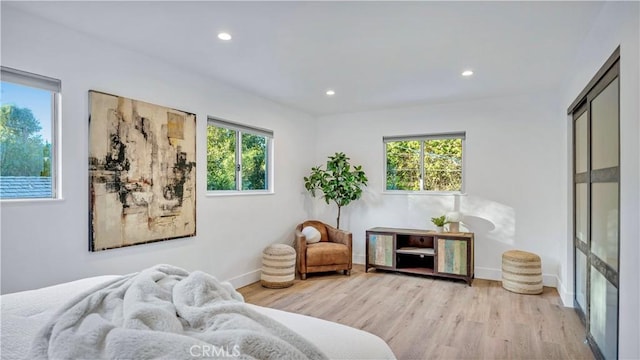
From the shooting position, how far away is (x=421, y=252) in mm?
4660

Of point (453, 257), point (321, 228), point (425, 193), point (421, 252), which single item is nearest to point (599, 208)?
point (453, 257)

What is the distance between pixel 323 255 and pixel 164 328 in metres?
3.60

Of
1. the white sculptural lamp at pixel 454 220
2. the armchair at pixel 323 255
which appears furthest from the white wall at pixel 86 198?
the white sculptural lamp at pixel 454 220

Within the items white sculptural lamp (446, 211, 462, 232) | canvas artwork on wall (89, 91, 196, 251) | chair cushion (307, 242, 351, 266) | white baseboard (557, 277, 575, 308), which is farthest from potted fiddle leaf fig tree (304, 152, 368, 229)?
white baseboard (557, 277, 575, 308)

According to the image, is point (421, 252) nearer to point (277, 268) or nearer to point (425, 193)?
point (425, 193)

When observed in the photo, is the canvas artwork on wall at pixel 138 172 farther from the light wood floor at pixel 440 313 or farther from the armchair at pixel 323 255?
the armchair at pixel 323 255

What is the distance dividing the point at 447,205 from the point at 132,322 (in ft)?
14.7

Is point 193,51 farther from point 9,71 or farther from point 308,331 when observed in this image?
point 308,331

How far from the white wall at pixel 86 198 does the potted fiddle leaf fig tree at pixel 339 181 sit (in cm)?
98

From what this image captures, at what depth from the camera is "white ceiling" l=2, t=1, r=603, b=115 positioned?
2293 millimetres

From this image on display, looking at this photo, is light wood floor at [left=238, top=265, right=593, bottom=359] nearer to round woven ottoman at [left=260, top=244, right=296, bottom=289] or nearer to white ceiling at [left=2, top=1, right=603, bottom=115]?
round woven ottoman at [left=260, top=244, right=296, bottom=289]

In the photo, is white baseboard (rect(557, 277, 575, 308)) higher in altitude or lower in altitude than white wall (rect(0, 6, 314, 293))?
lower

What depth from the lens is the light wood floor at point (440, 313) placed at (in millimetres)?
2660

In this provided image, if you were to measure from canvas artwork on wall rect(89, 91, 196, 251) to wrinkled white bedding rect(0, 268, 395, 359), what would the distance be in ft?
4.00
